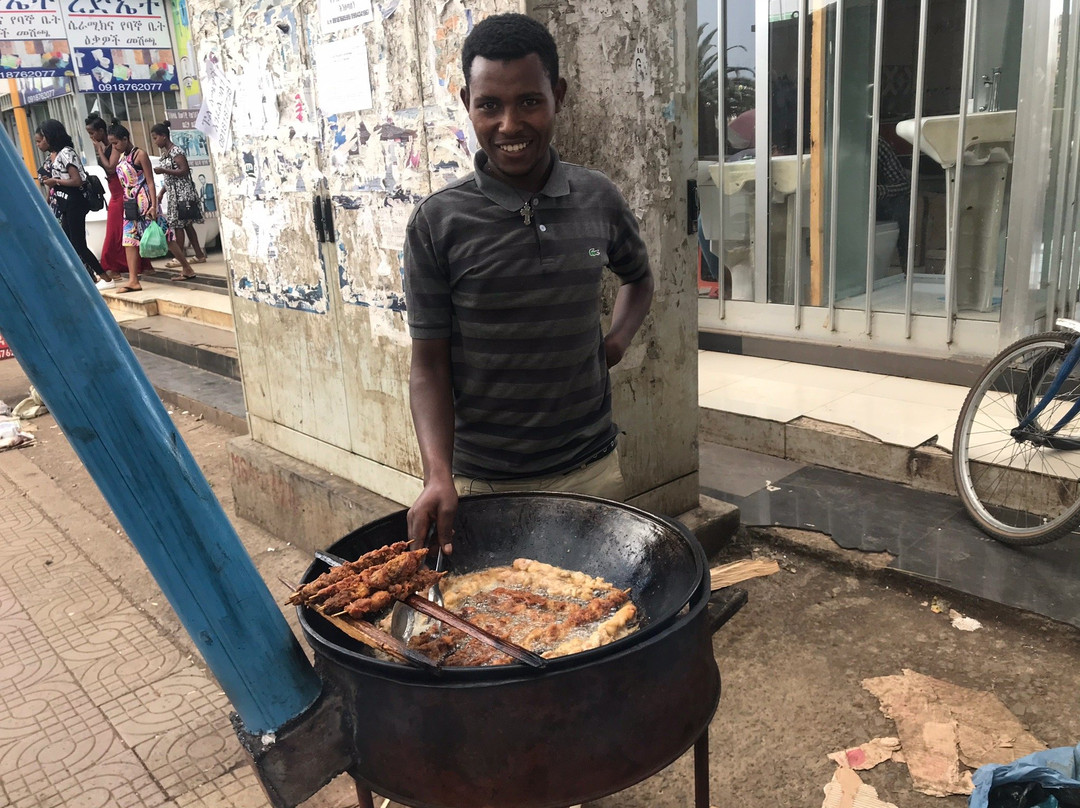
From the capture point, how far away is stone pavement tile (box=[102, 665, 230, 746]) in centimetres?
314

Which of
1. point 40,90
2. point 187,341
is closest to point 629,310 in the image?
point 187,341

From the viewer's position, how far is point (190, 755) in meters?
2.98

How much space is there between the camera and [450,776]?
148cm

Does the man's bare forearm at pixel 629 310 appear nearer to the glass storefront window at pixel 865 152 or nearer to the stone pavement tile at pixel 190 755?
the stone pavement tile at pixel 190 755

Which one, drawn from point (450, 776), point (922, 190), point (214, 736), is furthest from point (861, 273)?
point (450, 776)

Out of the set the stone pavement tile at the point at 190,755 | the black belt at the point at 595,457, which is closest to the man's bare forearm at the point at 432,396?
the black belt at the point at 595,457

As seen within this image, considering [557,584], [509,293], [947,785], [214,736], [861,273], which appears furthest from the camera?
[861,273]

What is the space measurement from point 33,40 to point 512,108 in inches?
419

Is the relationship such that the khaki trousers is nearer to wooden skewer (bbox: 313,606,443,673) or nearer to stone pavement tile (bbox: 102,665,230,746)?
wooden skewer (bbox: 313,606,443,673)

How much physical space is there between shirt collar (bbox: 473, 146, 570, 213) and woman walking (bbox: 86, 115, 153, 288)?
10.6 m

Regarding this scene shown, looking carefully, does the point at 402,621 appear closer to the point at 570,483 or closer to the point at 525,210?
the point at 570,483

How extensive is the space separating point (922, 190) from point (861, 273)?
0.77 meters

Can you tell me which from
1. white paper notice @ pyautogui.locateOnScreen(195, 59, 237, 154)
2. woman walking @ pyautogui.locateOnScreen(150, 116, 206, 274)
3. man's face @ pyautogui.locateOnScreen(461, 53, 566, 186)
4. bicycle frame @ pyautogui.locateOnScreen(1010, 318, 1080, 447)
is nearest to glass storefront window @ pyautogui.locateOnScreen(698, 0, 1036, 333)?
bicycle frame @ pyautogui.locateOnScreen(1010, 318, 1080, 447)

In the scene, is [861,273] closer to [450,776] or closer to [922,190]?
[922,190]
